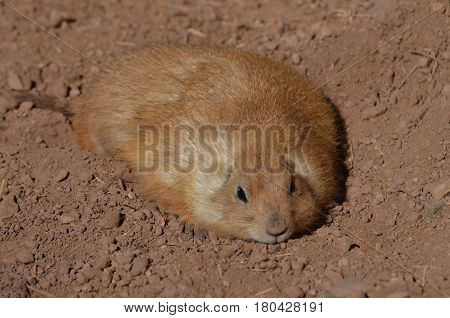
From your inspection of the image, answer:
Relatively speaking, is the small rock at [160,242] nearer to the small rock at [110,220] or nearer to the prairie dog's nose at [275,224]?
the small rock at [110,220]

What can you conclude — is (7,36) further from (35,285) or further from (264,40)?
(35,285)

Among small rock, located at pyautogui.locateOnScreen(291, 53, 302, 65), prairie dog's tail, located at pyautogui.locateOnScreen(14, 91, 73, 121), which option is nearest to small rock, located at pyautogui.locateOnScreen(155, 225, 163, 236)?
prairie dog's tail, located at pyautogui.locateOnScreen(14, 91, 73, 121)

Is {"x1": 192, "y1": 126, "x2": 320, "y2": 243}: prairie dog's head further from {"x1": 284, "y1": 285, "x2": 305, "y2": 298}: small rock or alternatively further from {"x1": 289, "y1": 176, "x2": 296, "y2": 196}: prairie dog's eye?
{"x1": 284, "y1": 285, "x2": 305, "y2": 298}: small rock

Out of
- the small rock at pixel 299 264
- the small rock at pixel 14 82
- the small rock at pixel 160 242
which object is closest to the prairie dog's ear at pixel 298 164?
the small rock at pixel 299 264

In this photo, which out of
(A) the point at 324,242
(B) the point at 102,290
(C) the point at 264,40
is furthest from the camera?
(C) the point at 264,40

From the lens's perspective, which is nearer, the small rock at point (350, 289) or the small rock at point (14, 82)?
the small rock at point (350, 289)

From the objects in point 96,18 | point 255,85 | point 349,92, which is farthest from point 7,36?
point 349,92

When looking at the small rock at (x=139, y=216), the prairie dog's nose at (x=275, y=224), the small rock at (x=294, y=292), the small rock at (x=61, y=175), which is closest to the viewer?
the small rock at (x=294, y=292)
